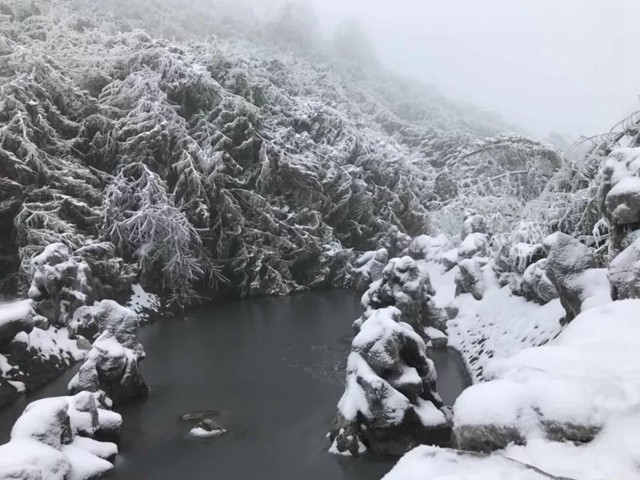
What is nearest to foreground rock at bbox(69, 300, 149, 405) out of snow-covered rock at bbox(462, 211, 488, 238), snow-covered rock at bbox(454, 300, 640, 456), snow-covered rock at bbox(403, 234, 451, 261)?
snow-covered rock at bbox(454, 300, 640, 456)

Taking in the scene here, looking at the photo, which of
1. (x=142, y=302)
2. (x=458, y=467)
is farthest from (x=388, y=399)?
(x=142, y=302)

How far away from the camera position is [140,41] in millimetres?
39469

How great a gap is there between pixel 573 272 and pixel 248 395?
10930 mm

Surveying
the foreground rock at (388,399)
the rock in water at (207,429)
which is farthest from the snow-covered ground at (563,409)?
the rock in water at (207,429)

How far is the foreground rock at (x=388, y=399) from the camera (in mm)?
14641

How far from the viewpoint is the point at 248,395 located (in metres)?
18.7

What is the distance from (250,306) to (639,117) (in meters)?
24.9

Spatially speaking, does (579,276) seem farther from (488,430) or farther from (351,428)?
(488,430)

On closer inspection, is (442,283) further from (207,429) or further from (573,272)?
(207,429)

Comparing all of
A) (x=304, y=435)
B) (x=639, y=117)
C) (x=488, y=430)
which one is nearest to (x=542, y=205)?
(x=639, y=117)

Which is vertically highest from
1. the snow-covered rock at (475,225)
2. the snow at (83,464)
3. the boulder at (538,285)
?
the boulder at (538,285)

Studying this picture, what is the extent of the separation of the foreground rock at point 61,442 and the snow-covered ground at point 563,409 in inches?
357

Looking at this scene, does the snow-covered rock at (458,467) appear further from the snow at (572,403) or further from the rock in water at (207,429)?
the rock in water at (207,429)

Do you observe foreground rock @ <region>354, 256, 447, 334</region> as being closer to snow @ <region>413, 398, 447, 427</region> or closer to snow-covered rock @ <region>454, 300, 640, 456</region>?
snow @ <region>413, 398, 447, 427</region>
